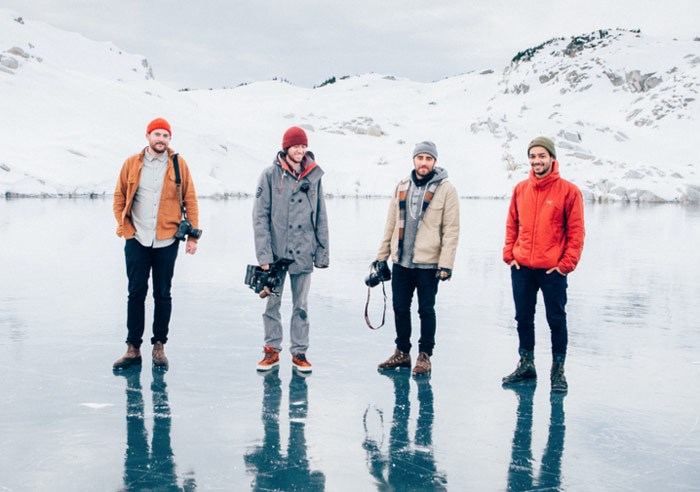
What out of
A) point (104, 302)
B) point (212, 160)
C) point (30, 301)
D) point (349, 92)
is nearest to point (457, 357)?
point (104, 302)

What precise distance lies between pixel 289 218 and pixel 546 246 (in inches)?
84.8

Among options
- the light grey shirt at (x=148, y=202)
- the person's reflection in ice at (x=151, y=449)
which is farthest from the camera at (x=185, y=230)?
the person's reflection in ice at (x=151, y=449)

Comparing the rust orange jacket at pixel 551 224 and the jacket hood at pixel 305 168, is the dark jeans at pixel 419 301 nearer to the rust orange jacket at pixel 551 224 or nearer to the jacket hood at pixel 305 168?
the rust orange jacket at pixel 551 224

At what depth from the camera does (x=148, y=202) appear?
228 inches

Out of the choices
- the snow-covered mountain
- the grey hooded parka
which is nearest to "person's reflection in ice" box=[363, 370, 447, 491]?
the grey hooded parka

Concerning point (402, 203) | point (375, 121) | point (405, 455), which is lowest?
point (405, 455)

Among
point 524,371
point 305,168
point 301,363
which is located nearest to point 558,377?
point 524,371

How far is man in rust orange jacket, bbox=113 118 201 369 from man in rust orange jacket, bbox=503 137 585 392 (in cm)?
280

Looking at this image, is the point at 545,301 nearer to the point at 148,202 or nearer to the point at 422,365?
the point at 422,365

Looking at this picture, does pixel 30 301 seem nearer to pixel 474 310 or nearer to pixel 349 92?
pixel 474 310

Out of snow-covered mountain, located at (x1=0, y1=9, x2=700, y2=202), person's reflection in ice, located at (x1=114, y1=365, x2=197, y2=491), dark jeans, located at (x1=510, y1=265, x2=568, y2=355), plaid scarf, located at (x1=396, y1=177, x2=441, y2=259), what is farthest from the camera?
snow-covered mountain, located at (x1=0, y1=9, x2=700, y2=202)

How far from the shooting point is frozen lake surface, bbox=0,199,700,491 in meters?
3.78

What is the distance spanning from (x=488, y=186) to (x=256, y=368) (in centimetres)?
4683

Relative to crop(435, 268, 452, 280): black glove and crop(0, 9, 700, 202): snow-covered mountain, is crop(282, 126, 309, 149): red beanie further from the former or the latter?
crop(0, 9, 700, 202): snow-covered mountain
